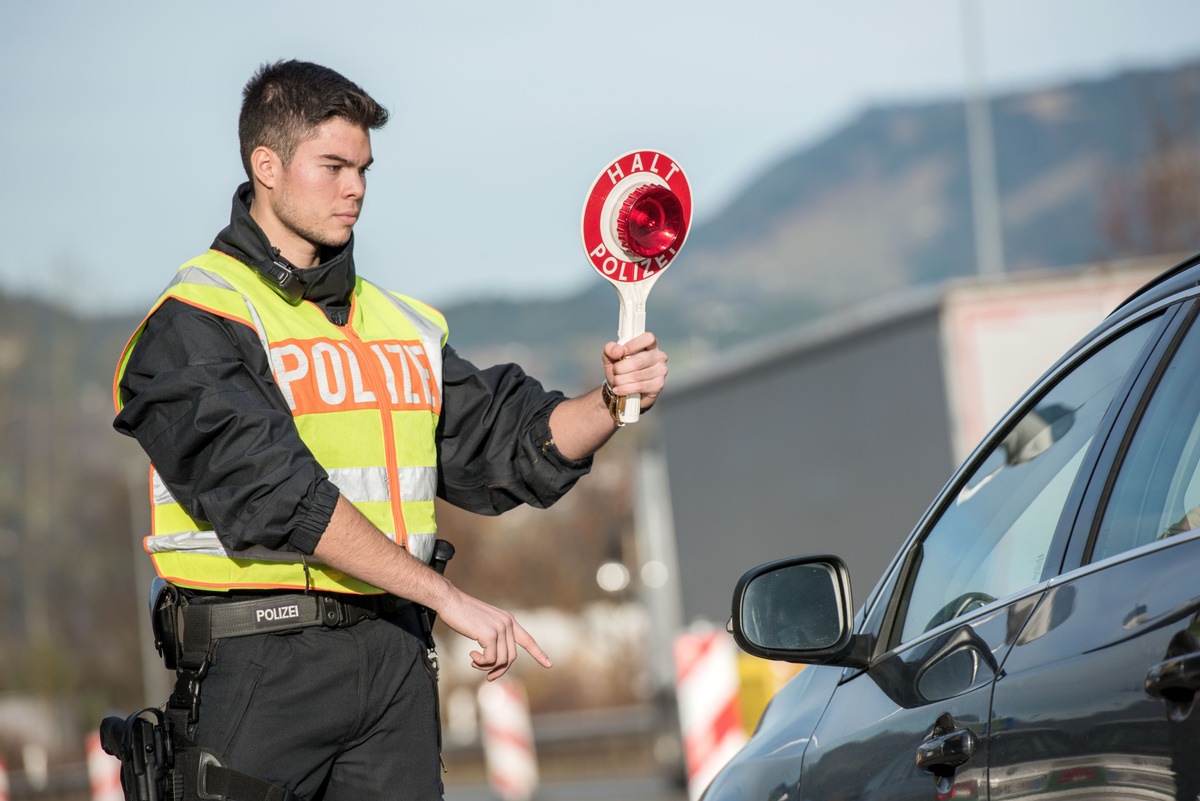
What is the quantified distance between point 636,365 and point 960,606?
990 mm

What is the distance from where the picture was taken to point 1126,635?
223 centimetres

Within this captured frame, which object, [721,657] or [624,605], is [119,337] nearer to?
[624,605]

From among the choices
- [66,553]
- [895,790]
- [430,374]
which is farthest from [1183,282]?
[66,553]

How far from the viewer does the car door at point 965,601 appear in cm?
268

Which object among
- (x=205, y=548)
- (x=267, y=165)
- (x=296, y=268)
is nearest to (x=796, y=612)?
(x=205, y=548)

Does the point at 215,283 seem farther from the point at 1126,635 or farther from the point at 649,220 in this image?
the point at 1126,635

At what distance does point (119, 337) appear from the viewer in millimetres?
40375

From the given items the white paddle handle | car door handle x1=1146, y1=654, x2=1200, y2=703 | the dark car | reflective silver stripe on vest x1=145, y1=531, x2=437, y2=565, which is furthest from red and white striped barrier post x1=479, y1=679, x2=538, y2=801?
car door handle x1=1146, y1=654, x2=1200, y2=703

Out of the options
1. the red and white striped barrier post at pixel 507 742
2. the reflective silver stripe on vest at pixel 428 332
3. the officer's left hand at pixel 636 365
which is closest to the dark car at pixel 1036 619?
the officer's left hand at pixel 636 365

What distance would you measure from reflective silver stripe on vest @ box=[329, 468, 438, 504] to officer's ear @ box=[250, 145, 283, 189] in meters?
0.69

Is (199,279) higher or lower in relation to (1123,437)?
higher

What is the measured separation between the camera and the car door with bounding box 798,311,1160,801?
268 centimetres

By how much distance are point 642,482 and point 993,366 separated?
20.1ft

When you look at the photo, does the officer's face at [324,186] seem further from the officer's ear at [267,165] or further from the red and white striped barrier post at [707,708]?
the red and white striped barrier post at [707,708]
